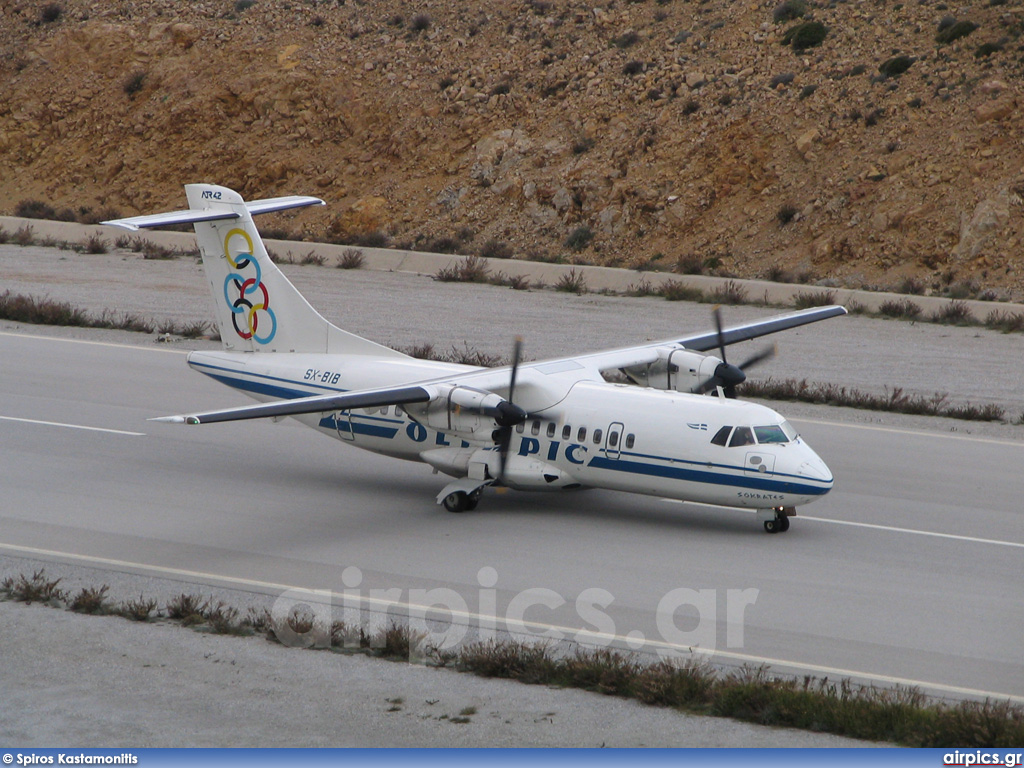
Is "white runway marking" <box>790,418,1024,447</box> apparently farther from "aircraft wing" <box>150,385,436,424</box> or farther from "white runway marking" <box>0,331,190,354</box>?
"white runway marking" <box>0,331,190,354</box>

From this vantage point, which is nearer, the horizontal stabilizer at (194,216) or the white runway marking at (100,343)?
the horizontal stabilizer at (194,216)

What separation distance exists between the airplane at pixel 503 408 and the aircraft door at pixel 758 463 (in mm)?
19

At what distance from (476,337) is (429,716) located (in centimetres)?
2299

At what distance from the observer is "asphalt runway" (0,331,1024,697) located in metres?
15.0

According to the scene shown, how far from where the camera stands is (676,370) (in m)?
21.7

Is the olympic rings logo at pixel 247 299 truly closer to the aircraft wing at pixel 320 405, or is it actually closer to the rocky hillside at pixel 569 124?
the aircraft wing at pixel 320 405

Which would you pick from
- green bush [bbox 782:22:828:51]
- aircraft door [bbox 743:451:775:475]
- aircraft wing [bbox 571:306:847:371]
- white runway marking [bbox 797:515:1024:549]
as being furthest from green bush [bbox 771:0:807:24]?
aircraft door [bbox 743:451:775:475]

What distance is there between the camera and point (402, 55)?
2379 inches


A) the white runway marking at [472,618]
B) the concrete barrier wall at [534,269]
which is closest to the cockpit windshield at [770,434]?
the white runway marking at [472,618]

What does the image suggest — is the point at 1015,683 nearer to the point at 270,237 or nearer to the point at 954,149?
the point at 954,149

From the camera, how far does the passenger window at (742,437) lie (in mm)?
18188

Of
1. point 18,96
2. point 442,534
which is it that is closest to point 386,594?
point 442,534

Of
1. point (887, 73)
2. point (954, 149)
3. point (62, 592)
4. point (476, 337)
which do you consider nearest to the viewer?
point (62, 592)

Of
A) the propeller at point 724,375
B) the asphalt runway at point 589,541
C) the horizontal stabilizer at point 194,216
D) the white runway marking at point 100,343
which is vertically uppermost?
the horizontal stabilizer at point 194,216
